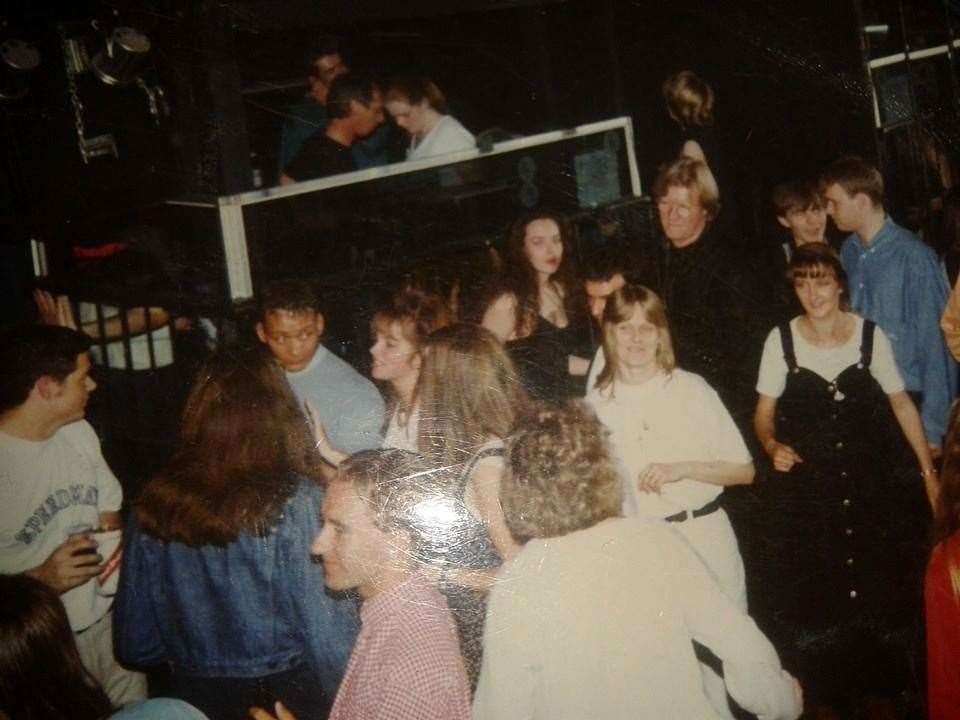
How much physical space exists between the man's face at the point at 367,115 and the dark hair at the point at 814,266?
0.88m

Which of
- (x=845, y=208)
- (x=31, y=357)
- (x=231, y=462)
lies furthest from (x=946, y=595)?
(x=31, y=357)

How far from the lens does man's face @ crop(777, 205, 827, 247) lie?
1.64 meters

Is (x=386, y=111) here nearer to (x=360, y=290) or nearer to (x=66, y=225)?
(x=360, y=290)

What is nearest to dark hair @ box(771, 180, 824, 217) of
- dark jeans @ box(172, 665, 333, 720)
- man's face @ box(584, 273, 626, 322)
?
man's face @ box(584, 273, 626, 322)

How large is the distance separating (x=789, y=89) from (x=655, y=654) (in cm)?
115

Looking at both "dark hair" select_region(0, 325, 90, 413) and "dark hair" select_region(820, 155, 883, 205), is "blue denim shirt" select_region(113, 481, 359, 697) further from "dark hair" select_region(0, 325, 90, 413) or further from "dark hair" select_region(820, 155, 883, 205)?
"dark hair" select_region(820, 155, 883, 205)

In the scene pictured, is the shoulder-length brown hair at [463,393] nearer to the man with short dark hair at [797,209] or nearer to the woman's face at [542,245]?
the woman's face at [542,245]

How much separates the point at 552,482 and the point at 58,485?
2.97 ft

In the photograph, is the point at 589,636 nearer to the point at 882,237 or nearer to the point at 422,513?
the point at 422,513

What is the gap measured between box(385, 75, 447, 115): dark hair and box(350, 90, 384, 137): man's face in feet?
0.07

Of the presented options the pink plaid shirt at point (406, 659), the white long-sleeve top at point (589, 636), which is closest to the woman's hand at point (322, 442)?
the pink plaid shirt at point (406, 659)

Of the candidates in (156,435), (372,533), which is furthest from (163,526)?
(372,533)

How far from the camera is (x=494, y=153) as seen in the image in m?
1.59

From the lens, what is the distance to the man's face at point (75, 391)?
1.46 m
